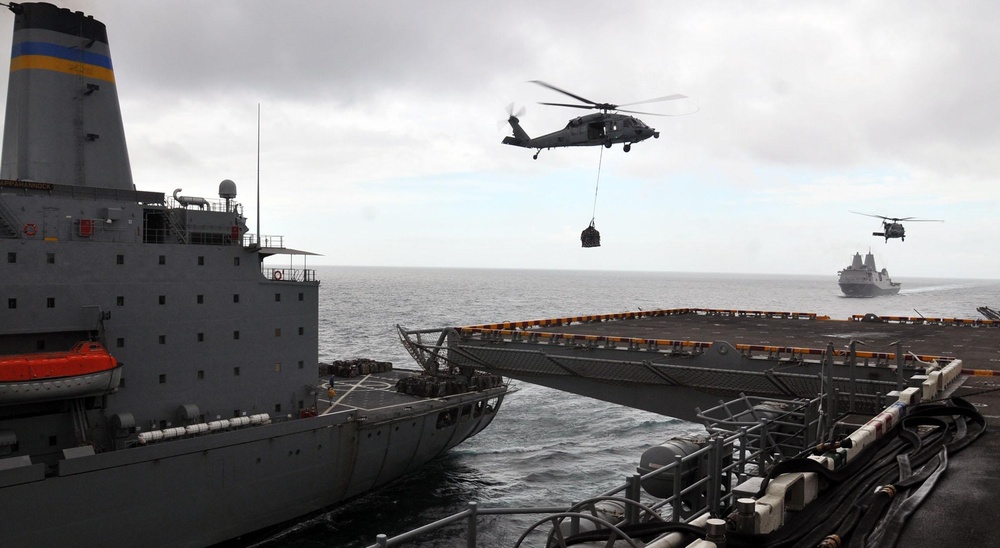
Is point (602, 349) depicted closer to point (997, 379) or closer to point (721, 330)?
point (997, 379)

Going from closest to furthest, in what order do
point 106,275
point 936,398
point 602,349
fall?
point 936,398, point 106,275, point 602,349

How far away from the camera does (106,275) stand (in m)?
23.4

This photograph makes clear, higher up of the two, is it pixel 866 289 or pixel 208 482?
pixel 866 289

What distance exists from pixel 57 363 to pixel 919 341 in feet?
117

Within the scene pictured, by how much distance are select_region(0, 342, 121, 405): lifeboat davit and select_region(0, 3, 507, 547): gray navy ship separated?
0.15ft

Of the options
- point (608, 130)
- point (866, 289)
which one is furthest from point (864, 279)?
point (608, 130)

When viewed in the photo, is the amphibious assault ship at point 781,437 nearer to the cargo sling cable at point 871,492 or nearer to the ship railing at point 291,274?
the cargo sling cable at point 871,492

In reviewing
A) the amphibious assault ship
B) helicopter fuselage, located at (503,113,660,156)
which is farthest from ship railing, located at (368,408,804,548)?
helicopter fuselage, located at (503,113,660,156)

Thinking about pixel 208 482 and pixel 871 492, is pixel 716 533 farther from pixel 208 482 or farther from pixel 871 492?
pixel 208 482

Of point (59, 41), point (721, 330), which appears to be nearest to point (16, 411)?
point (59, 41)

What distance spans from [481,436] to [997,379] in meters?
27.5

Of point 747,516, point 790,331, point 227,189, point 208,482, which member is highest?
point 227,189

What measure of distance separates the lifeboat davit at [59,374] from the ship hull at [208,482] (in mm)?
2084

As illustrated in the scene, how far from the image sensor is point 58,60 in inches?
→ 1029
